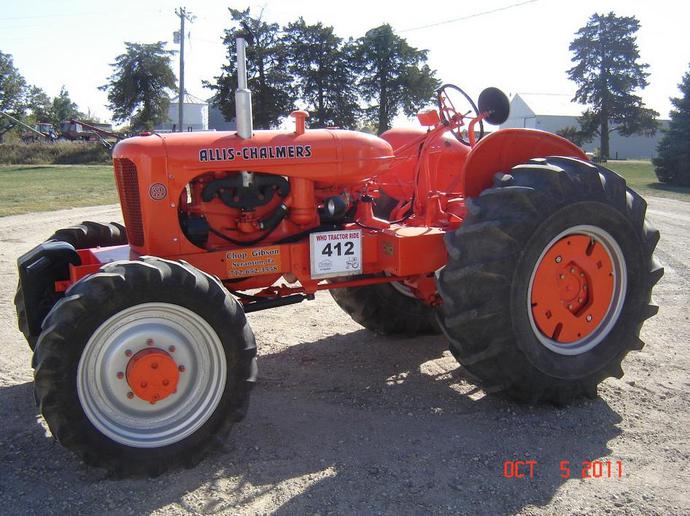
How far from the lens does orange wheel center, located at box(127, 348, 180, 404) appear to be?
3070mm

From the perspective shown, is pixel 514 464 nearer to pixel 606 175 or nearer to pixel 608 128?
pixel 606 175

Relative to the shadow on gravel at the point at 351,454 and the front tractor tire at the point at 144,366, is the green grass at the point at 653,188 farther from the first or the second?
the front tractor tire at the point at 144,366

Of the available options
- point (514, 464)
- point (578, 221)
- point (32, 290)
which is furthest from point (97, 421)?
point (578, 221)

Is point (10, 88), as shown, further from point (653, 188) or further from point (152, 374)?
point (152, 374)

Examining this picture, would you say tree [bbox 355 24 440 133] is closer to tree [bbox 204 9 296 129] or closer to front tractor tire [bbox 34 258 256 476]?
tree [bbox 204 9 296 129]

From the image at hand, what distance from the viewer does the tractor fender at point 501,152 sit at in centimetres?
409

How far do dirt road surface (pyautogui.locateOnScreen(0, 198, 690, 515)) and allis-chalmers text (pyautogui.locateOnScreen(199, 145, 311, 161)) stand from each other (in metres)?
1.60

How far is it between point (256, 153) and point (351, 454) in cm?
187

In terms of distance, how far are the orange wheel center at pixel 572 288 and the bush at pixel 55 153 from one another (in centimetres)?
3832

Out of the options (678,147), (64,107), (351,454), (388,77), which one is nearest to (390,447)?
(351,454)

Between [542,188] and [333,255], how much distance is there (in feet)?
4.52

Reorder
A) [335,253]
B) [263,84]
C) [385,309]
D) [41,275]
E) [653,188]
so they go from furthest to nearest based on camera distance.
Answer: [263,84], [653,188], [385,309], [335,253], [41,275]

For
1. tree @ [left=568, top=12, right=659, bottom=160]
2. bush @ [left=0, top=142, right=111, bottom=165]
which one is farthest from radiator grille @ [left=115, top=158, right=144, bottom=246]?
tree @ [left=568, top=12, right=659, bottom=160]
